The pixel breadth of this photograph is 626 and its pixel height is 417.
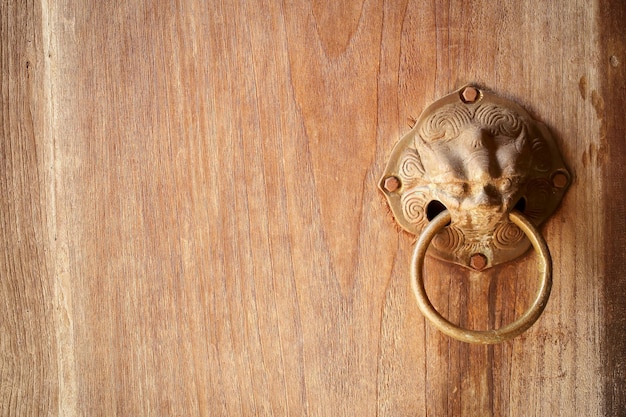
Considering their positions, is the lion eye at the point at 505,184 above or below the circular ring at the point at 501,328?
above

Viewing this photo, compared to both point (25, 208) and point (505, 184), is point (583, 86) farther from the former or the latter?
point (25, 208)

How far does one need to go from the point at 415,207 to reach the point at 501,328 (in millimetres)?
109

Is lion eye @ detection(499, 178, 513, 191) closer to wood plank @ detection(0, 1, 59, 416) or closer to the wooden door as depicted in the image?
the wooden door

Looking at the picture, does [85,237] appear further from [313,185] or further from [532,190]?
[532,190]

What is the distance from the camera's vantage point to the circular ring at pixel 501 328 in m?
0.35

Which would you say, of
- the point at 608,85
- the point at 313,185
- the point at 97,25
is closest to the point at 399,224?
the point at 313,185

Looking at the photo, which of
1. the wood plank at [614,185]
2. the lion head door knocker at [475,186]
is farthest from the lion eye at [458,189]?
the wood plank at [614,185]

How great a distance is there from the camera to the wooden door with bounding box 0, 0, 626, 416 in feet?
1.34

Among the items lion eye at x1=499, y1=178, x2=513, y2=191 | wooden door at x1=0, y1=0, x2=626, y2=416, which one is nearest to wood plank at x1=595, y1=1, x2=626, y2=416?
wooden door at x1=0, y1=0, x2=626, y2=416

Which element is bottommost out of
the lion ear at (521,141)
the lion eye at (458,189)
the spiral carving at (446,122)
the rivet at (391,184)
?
the lion eye at (458,189)

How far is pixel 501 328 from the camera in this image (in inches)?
13.9

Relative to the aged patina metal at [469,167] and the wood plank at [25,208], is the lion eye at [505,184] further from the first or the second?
the wood plank at [25,208]

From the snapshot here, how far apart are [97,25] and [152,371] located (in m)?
0.30

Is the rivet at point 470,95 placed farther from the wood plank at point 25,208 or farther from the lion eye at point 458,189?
the wood plank at point 25,208
